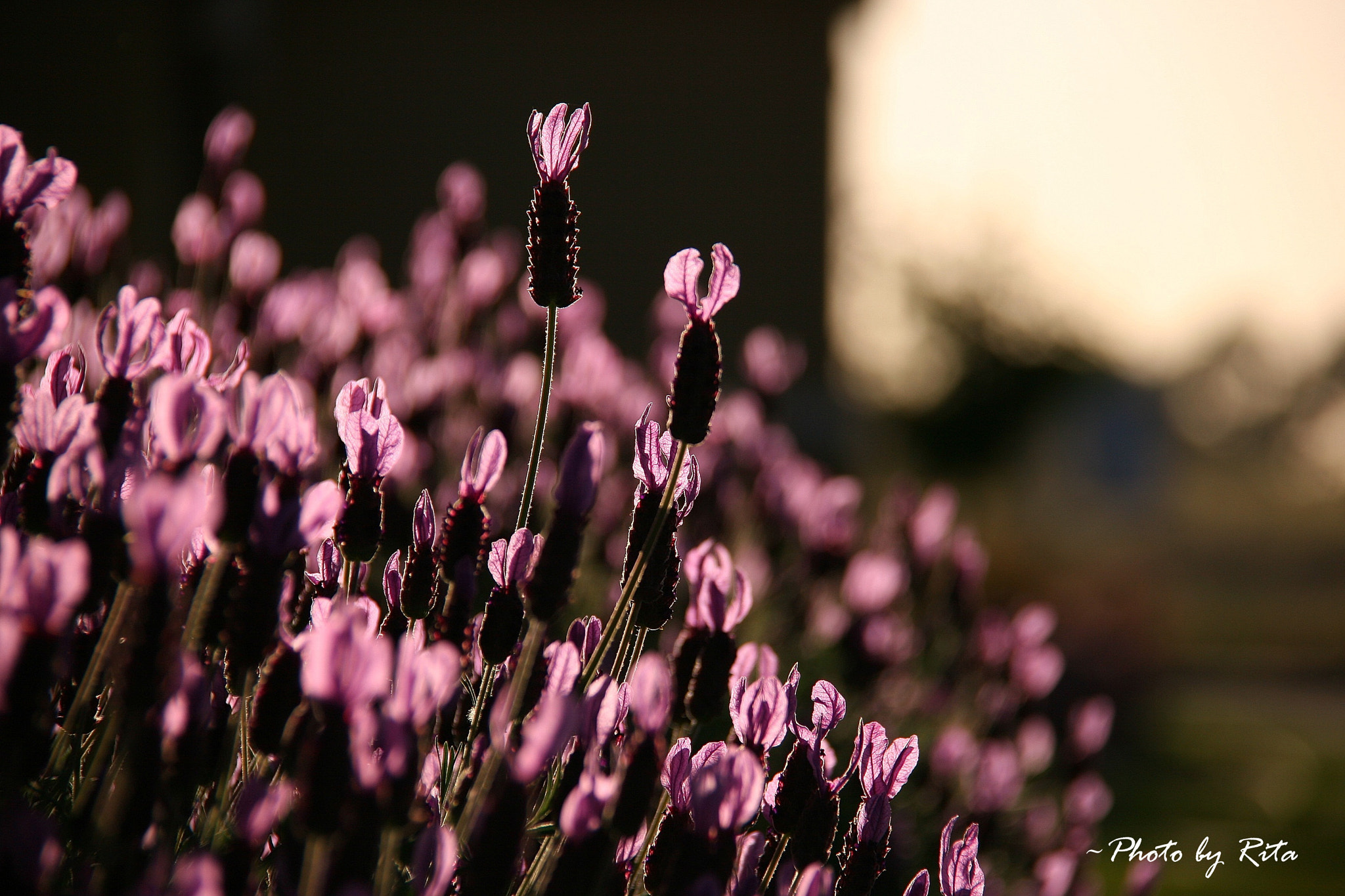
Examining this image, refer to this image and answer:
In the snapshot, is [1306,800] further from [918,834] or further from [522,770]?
[522,770]

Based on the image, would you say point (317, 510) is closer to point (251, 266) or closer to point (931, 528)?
point (251, 266)

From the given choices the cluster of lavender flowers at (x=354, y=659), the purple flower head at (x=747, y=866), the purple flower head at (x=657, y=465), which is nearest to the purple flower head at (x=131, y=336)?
the cluster of lavender flowers at (x=354, y=659)

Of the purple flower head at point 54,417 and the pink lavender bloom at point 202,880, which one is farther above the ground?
the purple flower head at point 54,417

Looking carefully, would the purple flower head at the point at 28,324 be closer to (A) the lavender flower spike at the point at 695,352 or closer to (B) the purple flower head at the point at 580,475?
(B) the purple flower head at the point at 580,475

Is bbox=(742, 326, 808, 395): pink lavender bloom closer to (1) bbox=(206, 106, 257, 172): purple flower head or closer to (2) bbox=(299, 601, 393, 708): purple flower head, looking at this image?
(1) bbox=(206, 106, 257, 172): purple flower head

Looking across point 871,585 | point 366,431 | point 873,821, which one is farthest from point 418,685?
point 871,585

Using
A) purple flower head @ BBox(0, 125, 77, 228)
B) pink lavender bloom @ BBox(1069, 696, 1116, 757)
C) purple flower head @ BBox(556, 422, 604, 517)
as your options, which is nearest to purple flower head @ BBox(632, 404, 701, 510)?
purple flower head @ BBox(556, 422, 604, 517)
